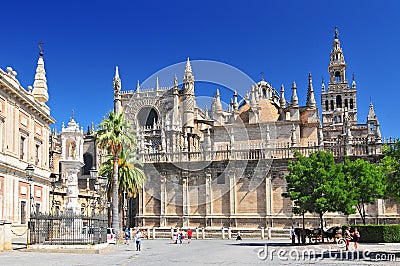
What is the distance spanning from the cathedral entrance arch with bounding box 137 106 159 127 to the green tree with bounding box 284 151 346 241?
4286cm

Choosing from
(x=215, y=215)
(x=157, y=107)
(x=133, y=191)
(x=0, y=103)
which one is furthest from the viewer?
(x=157, y=107)

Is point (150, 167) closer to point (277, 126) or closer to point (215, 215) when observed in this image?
point (215, 215)

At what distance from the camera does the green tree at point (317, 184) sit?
31031 mm

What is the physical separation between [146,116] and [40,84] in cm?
3461

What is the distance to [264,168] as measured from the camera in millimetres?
44656

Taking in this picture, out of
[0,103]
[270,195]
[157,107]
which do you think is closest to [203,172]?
[270,195]

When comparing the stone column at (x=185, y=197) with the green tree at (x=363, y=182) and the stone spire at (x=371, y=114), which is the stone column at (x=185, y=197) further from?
the stone spire at (x=371, y=114)

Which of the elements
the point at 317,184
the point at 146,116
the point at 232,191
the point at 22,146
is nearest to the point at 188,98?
the point at 146,116

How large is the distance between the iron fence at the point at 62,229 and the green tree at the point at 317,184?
13600 millimetres

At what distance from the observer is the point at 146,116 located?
74500 millimetres

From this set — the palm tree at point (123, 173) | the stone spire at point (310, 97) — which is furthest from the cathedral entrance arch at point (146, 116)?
the palm tree at point (123, 173)

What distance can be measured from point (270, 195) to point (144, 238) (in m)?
11.5

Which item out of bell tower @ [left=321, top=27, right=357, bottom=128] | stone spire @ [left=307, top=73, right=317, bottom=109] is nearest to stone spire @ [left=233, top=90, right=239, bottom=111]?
stone spire @ [left=307, top=73, right=317, bottom=109]

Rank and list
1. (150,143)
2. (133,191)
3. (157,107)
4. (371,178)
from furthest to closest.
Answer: (157,107), (150,143), (133,191), (371,178)
